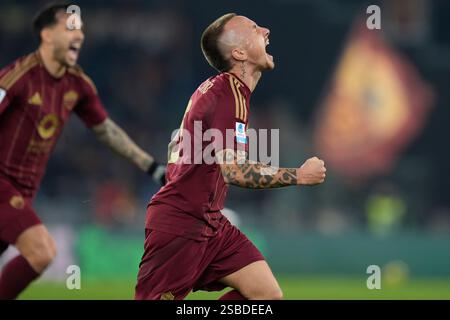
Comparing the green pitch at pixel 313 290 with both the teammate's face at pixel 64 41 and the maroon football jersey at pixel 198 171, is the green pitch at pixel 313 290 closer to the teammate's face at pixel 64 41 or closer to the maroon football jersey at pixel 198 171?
the teammate's face at pixel 64 41

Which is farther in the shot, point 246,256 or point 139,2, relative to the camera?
point 139,2

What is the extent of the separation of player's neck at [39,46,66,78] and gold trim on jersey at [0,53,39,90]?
0.22 ft

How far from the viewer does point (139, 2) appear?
841 inches

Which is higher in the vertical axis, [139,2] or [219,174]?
[139,2]

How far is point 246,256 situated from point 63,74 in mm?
2541

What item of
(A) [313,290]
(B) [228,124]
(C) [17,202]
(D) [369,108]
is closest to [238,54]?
(B) [228,124]

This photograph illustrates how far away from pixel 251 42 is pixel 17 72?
2.26 metres

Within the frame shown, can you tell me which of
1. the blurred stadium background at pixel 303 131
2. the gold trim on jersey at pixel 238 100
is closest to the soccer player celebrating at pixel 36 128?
the gold trim on jersey at pixel 238 100

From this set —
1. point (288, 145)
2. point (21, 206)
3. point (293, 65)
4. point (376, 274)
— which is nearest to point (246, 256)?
point (21, 206)

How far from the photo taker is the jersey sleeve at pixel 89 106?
26.0 feet

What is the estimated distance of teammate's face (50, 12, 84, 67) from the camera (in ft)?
25.3

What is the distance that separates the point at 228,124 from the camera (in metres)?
5.59

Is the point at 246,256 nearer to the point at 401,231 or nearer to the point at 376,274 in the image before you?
the point at 376,274

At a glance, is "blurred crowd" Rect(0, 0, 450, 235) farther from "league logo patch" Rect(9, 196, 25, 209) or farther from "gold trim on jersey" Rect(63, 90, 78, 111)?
"league logo patch" Rect(9, 196, 25, 209)
